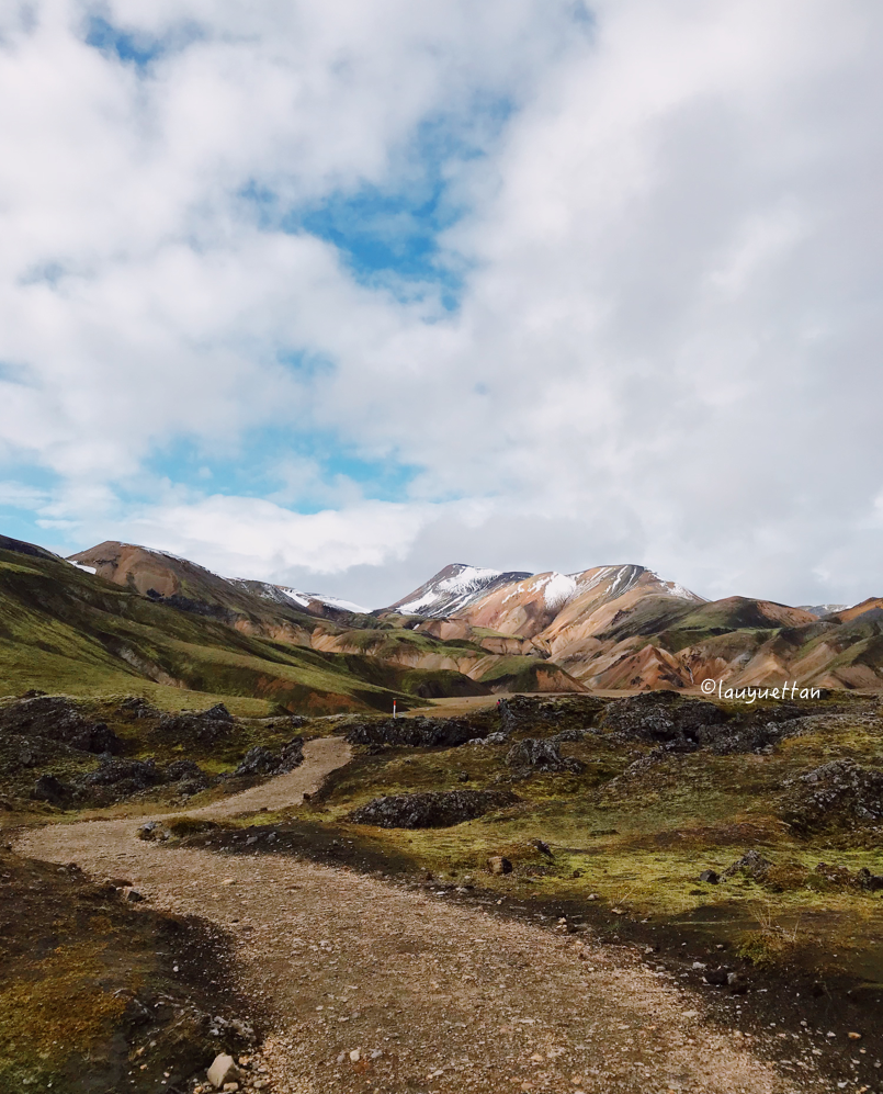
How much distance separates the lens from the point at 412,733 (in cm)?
7731

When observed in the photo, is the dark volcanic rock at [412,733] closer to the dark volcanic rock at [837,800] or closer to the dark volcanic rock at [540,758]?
the dark volcanic rock at [540,758]

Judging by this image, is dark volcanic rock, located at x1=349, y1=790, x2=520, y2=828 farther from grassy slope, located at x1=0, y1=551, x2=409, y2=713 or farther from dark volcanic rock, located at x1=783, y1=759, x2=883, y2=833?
grassy slope, located at x1=0, y1=551, x2=409, y2=713

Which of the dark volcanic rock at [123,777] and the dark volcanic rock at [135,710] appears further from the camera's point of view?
the dark volcanic rock at [135,710]

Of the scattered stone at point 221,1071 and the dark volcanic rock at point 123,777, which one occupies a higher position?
the scattered stone at point 221,1071

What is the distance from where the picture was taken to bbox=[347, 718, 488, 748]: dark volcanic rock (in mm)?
75125

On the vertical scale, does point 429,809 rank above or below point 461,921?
below

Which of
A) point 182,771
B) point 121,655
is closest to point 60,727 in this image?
point 182,771

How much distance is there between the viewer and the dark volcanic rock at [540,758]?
52438 mm

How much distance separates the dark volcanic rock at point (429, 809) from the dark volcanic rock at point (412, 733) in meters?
30.5

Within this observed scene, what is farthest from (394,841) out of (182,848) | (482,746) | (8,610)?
(8,610)

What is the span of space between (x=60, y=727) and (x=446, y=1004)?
6905 cm

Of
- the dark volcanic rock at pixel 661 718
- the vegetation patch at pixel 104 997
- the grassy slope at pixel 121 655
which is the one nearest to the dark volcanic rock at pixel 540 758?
the dark volcanic rock at pixel 661 718

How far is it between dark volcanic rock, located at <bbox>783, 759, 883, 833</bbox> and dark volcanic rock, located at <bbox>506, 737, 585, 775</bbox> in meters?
18.1

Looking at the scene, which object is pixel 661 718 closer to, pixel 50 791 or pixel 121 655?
pixel 50 791
